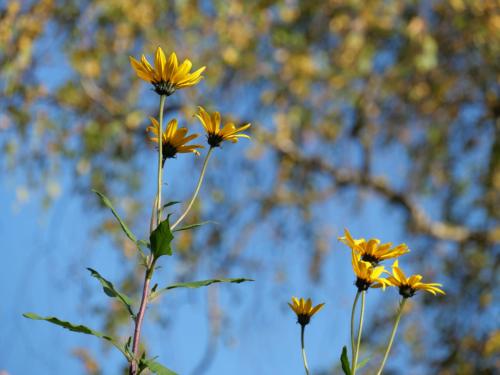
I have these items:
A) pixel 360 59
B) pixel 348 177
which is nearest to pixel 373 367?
pixel 348 177

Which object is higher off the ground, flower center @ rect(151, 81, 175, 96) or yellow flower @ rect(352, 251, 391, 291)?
flower center @ rect(151, 81, 175, 96)

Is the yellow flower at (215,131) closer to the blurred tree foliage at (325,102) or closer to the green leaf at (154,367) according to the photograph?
the green leaf at (154,367)

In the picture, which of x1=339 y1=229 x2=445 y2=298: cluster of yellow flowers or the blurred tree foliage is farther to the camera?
the blurred tree foliage

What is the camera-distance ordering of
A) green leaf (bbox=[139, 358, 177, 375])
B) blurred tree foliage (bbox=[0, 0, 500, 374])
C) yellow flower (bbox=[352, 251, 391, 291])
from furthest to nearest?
blurred tree foliage (bbox=[0, 0, 500, 374]) → yellow flower (bbox=[352, 251, 391, 291]) → green leaf (bbox=[139, 358, 177, 375])

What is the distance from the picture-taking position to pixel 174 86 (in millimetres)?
811

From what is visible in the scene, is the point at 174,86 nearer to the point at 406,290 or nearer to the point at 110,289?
the point at 110,289

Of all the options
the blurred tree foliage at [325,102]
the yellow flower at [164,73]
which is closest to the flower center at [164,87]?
the yellow flower at [164,73]

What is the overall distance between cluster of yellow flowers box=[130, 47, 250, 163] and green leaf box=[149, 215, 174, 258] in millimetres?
112

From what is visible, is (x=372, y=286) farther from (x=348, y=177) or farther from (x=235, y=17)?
(x=348, y=177)

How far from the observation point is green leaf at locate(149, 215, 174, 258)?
72cm

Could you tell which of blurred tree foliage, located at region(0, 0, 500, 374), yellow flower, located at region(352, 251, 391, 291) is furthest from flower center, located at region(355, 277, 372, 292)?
blurred tree foliage, located at region(0, 0, 500, 374)

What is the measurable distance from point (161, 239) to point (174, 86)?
0.18m

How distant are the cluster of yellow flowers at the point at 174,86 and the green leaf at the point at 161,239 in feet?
0.37

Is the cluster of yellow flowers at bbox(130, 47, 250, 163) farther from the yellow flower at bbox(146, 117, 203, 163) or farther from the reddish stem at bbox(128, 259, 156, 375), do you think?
the reddish stem at bbox(128, 259, 156, 375)
